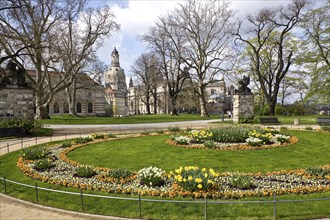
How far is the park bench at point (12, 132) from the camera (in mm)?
Answer: 21734

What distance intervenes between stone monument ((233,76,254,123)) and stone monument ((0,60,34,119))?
75.2 ft

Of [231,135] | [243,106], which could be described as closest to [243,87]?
[243,106]

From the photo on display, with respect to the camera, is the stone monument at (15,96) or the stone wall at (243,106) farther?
the stone wall at (243,106)

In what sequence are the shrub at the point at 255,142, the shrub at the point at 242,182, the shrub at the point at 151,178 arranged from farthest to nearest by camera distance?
the shrub at the point at 255,142
the shrub at the point at 151,178
the shrub at the point at 242,182

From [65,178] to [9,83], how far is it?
2056 centimetres

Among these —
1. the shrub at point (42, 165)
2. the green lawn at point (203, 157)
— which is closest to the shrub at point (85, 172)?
the green lawn at point (203, 157)

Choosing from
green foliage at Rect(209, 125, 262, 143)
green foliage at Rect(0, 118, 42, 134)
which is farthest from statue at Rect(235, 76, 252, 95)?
green foliage at Rect(0, 118, 42, 134)

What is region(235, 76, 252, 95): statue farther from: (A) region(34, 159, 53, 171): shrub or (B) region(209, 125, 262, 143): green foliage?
(A) region(34, 159, 53, 171): shrub

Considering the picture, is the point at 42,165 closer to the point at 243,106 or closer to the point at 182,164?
the point at 182,164

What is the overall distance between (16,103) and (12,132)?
4639 mm

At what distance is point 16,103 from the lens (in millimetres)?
25953

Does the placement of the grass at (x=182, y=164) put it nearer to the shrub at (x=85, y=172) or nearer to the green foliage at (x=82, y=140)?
the shrub at (x=85, y=172)

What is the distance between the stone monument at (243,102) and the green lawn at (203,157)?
53.6 feet

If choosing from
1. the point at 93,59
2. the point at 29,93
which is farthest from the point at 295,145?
the point at 93,59
